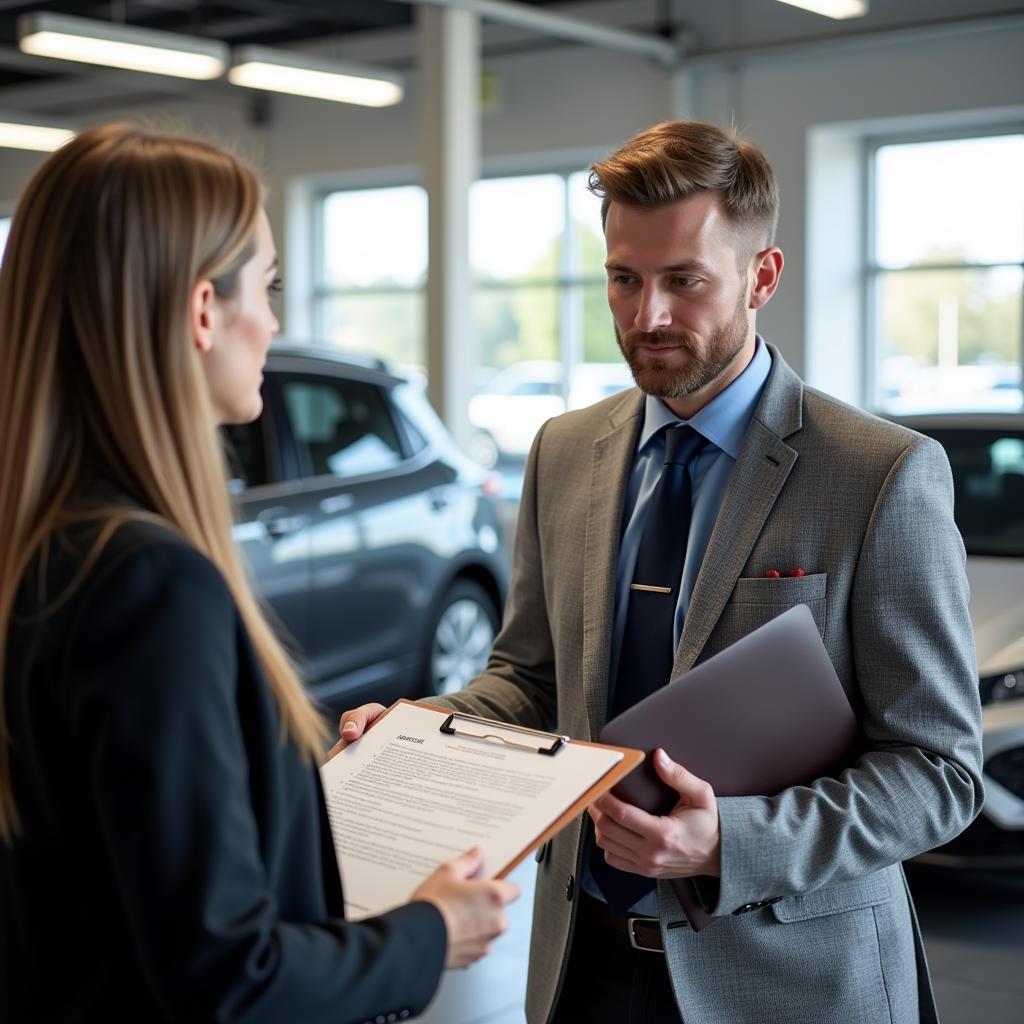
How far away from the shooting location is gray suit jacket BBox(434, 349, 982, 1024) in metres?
1.63

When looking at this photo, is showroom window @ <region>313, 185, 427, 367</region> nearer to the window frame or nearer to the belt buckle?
the window frame

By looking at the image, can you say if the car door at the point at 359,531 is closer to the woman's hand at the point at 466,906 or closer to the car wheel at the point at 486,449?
the woman's hand at the point at 466,906

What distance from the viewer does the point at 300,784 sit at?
1196mm

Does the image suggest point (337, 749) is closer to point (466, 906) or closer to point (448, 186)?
point (466, 906)

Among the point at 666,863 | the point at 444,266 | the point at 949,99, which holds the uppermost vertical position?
the point at 949,99

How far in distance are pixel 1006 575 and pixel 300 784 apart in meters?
3.68

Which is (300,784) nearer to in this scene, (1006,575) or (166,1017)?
(166,1017)

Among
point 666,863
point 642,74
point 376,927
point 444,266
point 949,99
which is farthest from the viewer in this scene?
point 642,74

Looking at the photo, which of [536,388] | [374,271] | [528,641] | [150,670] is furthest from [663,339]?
[374,271]

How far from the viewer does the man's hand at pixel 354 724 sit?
5.59 ft

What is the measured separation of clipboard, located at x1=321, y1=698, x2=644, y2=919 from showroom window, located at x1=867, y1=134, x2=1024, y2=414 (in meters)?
8.21

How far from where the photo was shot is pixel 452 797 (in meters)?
1.44

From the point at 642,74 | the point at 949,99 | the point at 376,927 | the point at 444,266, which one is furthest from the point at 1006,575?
the point at 642,74

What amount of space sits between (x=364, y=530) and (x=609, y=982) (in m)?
3.75
